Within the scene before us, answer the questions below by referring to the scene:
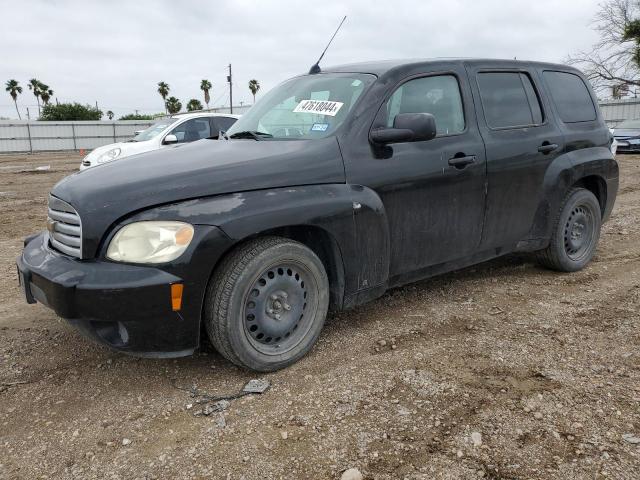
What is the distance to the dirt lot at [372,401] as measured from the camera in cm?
231

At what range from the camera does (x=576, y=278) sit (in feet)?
15.5

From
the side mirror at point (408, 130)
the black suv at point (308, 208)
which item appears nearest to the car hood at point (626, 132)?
the black suv at point (308, 208)

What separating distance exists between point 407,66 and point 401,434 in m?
2.42

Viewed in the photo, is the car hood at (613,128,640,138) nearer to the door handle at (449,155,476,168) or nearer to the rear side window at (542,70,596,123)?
the rear side window at (542,70,596,123)

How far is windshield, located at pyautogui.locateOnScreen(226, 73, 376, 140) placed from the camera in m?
3.46

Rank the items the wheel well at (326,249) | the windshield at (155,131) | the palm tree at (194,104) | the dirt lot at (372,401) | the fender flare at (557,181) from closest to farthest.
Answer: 1. the dirt lot at (372,401)
2. the wheel well at (326,249)
3. the fender flare at (557,181)
4. the windshield at (155,131)
5. the palm tree at (194,104)

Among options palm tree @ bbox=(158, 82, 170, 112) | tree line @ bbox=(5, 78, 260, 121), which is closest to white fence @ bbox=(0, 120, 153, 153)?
tree line @ bbox=(5, 78, 260, 121)

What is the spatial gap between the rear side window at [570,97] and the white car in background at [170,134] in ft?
23.7

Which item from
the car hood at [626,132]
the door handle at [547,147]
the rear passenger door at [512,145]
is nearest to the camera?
the rear passenger door at [512,145]

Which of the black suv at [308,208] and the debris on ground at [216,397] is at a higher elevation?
the black suv at [308,208]

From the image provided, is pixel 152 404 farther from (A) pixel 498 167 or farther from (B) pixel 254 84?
(B) pixel 254 84

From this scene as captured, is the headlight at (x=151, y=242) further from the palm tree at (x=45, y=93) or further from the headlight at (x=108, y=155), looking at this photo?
the palm tree at (x=45, y=93)

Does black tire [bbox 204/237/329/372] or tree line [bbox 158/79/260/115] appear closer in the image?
black tire [bbox 204/237/329/372]

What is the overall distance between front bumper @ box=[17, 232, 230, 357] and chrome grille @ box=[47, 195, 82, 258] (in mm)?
68
